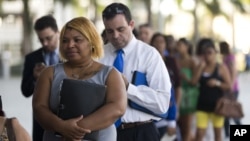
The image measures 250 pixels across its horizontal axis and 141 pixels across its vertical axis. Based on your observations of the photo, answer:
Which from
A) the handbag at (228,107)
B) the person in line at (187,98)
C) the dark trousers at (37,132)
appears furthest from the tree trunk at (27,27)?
the dark trousers at (37,132)

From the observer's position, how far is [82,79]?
3992mm

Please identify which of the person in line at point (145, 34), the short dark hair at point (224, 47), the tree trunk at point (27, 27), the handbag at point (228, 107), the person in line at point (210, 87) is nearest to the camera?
the person in line at point (145, 34)

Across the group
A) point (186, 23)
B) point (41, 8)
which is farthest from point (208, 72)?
point (186, 23)

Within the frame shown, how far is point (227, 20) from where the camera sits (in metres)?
41.7

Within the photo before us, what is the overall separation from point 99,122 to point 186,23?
37.8 meters

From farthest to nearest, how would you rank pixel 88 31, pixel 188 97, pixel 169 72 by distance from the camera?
pixel 188 97
pixel 169 72
pixel 88 31

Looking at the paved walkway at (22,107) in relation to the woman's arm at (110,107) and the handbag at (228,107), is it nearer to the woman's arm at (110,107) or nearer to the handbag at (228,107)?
the handbag at (228,107)

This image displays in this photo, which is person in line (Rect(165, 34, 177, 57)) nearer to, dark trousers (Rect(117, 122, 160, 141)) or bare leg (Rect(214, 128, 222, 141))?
bare leg (Rect(214, 128, 222, 141))

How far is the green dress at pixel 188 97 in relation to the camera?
9.48 meters

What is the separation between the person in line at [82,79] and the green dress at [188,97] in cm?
549

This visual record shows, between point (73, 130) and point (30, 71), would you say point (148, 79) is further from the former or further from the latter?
point (30, 71)

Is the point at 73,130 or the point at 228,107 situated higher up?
the point at 73,130

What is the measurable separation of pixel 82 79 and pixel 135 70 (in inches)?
29.3

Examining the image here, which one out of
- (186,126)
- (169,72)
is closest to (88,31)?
(169,72)
